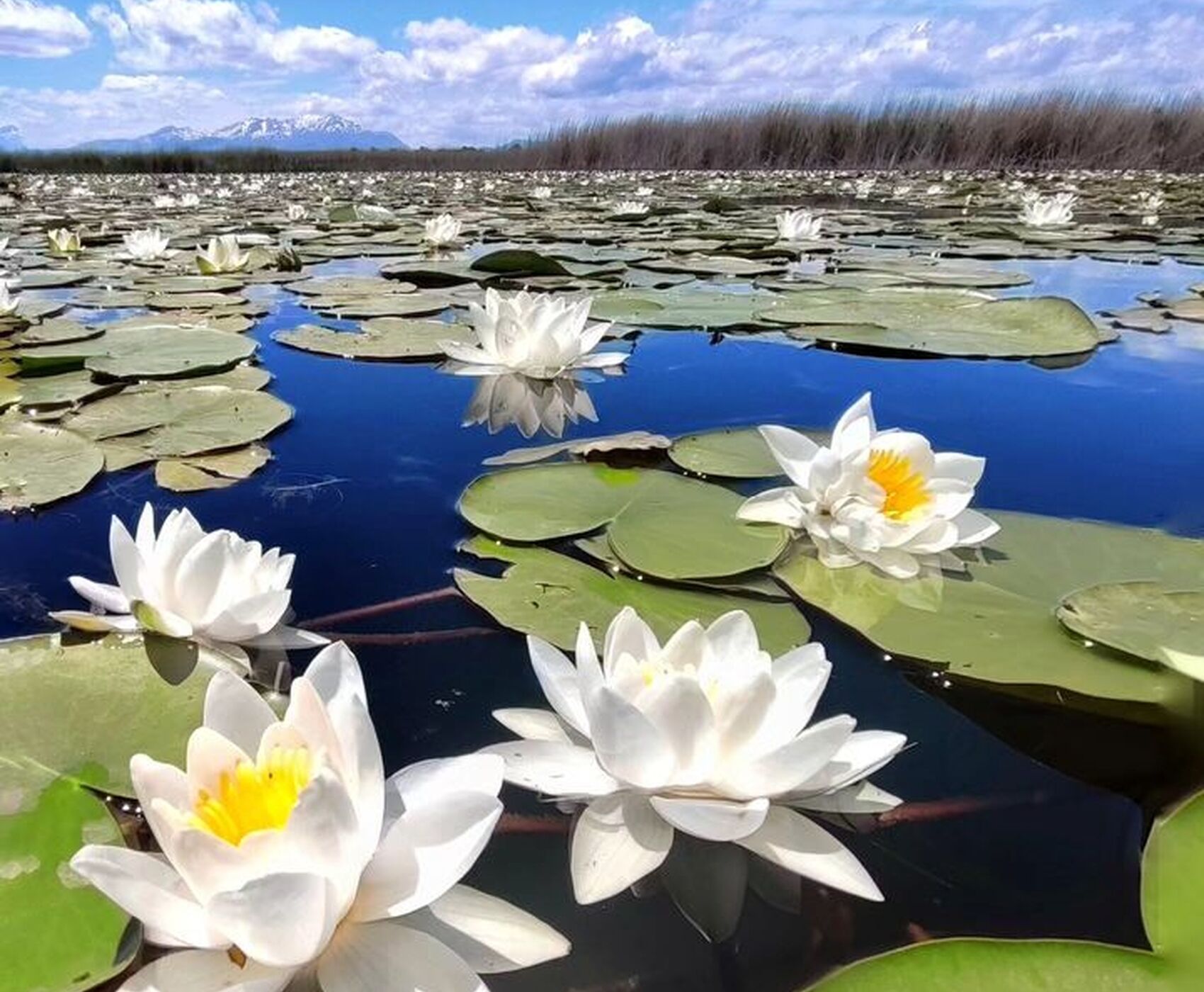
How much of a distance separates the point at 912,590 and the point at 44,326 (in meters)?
2.68

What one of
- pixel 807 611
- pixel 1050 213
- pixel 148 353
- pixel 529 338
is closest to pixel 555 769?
pixel 807 611

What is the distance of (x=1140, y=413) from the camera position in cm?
200

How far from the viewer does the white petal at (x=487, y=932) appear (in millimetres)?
622

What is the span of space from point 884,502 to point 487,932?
0.83 metres

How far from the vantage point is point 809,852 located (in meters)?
0.70

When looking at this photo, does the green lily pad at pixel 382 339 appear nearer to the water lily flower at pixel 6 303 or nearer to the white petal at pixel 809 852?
the water lily flower at pixel 6 303

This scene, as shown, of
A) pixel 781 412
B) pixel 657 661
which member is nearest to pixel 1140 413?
pixel 781 412

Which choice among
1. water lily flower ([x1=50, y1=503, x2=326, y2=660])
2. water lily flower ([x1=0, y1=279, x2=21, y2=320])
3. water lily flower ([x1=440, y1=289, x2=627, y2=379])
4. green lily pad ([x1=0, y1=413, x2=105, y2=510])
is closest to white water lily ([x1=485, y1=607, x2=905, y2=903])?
water lily flower ([x1=50, y1=503, x2=326, y2=660])

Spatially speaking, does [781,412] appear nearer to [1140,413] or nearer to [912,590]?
[1140,413]

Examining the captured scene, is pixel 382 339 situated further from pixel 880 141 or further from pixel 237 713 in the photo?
pixel 880 141

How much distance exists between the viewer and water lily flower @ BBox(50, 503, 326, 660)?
972 mm

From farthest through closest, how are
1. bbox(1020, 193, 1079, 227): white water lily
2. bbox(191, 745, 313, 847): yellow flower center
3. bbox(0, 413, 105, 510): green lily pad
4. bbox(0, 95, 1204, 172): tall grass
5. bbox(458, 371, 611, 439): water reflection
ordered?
bbox(0, 95, 1204, 172): tall grass < bbox(1020, 193, 1079, 227): white water lily < bbox(458, 371, 611, 439): water reflection < bbox(0, 413, 105, 510): green lily pad < bbox(191, 745, 313, 847): yellow flower center

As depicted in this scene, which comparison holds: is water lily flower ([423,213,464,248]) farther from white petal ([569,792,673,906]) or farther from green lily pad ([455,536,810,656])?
white petal ([569,792,673,906])

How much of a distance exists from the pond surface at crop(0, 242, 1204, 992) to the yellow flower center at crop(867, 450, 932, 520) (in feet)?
0.79
